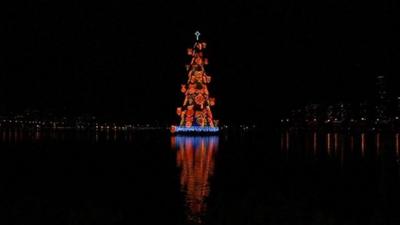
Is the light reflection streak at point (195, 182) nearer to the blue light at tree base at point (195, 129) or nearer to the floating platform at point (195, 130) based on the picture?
the floating platform at point (195, 130)

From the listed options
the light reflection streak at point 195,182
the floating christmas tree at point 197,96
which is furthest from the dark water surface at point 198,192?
the floating christmas tree at point 197,96

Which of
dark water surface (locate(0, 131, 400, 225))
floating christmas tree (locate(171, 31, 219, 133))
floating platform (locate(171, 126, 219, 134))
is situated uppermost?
floating christmas tree (locate(171, 31, 219, 133))

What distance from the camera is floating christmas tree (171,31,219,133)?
213 ft

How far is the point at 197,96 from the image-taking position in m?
64.8

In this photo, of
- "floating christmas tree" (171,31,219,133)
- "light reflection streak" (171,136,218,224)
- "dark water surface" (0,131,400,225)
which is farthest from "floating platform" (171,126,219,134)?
"dark water surface" (0,131,400,225)

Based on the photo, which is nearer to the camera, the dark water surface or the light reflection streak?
the dark water surface

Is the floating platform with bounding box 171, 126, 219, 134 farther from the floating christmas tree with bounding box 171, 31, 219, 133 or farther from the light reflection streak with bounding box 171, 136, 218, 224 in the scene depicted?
the light reflection streak with bounding box 171, 136, 218, 224

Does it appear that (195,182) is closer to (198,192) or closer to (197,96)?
(198,192)

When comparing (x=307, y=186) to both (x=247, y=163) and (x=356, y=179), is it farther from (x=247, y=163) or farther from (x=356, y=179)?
(x=247, y=163)

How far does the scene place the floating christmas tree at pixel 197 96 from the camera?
213 ft

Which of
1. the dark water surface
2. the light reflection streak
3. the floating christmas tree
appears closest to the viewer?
the dark water surface

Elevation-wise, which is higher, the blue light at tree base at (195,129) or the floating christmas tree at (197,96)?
the floating christmas tree at (197,96)

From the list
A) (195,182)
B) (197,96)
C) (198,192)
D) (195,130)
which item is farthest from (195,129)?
(198,192)

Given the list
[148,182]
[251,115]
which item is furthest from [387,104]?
[148,182]
